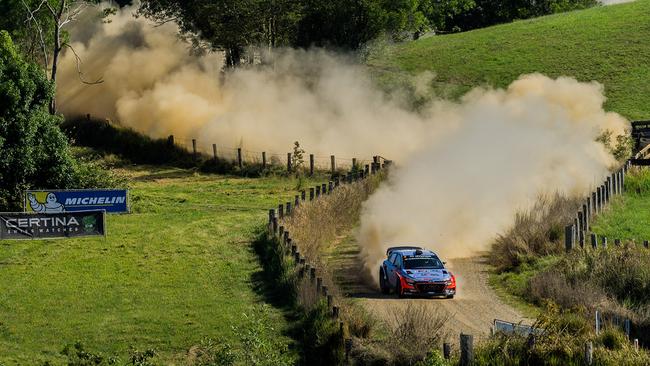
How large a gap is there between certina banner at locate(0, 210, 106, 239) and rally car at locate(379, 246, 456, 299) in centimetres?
1012

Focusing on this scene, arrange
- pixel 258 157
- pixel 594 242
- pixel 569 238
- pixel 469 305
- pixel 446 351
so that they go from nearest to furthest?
pixel 446 351 → pixel 469 305 → pixel 594 242 → pixel 569 238 → pixel 258 157

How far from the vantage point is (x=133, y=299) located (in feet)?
104

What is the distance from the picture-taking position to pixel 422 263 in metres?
32.1

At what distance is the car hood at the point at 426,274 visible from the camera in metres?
31.2

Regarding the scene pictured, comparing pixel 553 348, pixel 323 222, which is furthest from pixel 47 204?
pixel 553 348

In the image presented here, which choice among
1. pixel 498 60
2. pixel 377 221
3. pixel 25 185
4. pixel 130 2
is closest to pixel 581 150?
pixel 377 221

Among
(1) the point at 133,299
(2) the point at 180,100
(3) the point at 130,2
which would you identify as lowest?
(1) the point at 133,299

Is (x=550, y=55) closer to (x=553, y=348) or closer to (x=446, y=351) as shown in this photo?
(x=553, y=348)

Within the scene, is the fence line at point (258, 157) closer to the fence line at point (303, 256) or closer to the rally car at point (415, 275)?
the fence line at point (303, 256)

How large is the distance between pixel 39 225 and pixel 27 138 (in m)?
6.97

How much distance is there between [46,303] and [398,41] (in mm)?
48195

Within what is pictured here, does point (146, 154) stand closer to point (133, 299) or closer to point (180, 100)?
point (180, 100)

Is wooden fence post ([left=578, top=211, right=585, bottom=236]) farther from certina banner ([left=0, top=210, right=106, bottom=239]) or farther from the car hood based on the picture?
certina banner ([left=0, top=210, right=106, bottom=239])

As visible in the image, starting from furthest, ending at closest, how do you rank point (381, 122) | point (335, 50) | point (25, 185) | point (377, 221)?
→ 1. point (335, 50)
2. point (381, 122)
3. point (25, 185)
4. point (377, 221)
